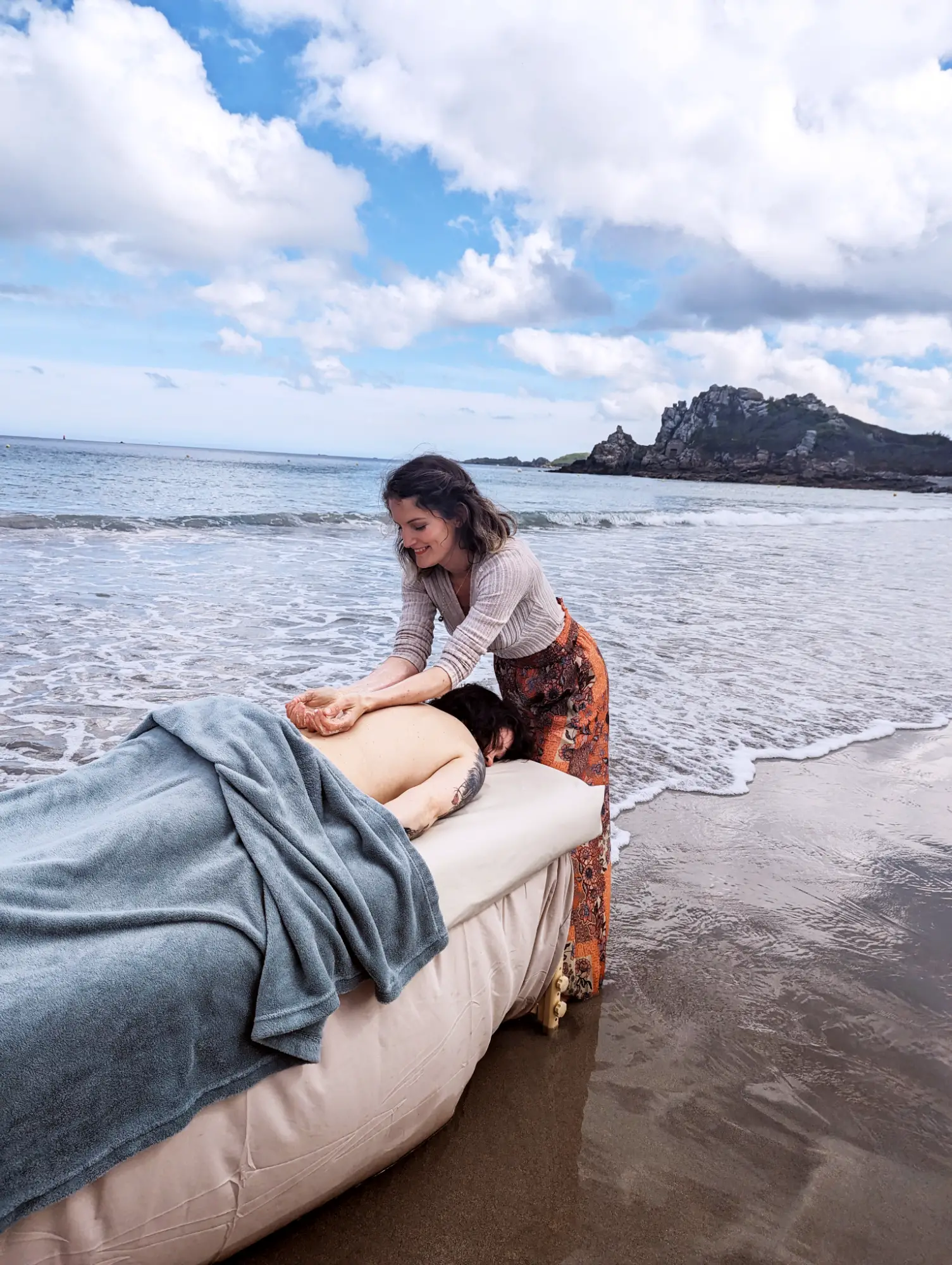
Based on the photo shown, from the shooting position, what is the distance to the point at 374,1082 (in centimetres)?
178

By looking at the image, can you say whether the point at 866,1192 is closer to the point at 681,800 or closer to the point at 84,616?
the point at 681,800

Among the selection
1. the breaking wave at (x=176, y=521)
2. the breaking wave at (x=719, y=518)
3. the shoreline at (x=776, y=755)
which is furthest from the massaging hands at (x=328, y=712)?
the breaking wave at (x=719, y=518)

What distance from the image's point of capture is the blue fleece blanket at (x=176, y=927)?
51.5 inches

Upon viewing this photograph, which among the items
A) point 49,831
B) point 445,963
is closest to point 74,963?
point 49,831

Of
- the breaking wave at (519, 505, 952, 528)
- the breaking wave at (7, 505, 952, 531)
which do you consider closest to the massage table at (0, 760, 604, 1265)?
the breaking wave at (7, 505, 952, 531)

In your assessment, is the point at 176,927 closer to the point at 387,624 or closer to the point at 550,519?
the point at 387,624

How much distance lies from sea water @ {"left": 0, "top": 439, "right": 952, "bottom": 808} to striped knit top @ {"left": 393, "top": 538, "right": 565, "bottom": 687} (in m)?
0.48

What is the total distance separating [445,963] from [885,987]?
1652mm

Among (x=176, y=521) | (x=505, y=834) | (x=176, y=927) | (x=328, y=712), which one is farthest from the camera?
(x=176, y=521)

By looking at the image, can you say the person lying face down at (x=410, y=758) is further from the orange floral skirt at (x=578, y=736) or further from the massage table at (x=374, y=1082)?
the orange floral skirt at (x=578, y=736)

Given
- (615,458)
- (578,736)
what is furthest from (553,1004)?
(615,458)

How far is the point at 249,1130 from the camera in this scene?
1562 millimetres

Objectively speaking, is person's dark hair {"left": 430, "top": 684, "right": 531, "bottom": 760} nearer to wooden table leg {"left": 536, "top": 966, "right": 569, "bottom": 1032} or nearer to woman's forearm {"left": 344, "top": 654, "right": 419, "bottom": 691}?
woman's forearm {"left": 344, "top": 654, "right": 419, "bottom": 691}

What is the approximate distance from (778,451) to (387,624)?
70504mm
